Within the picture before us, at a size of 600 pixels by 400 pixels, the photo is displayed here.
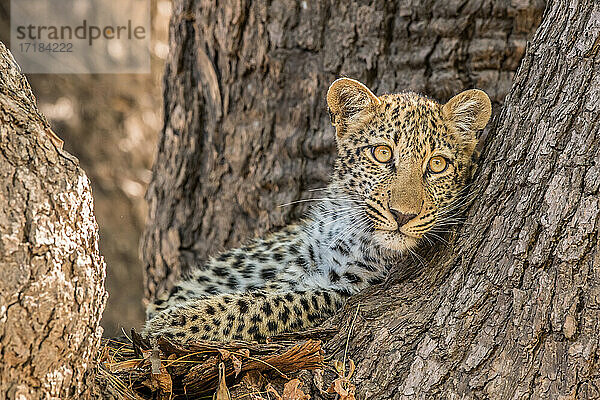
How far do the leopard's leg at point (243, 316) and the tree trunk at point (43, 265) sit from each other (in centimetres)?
115

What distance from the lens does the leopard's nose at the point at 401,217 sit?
4.12 metres

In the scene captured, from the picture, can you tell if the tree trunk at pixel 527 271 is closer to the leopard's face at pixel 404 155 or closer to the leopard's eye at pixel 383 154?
the leopard's face at pixel 404 155

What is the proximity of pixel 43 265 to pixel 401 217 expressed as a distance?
195 cm

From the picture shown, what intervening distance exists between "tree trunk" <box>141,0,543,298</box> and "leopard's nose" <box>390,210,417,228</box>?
1550 mm

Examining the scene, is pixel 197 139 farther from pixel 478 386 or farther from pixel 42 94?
pixel 42 94

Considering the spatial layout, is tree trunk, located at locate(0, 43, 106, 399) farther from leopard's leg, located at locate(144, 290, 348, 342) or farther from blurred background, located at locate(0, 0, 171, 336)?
blurred background, located at locate(0, 0, 171, 336)

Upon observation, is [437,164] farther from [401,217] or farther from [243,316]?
[243,316]

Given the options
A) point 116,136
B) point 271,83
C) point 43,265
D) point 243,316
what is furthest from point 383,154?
point 116,136

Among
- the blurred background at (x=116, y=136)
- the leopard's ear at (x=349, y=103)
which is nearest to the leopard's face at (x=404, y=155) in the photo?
the leopard's ear at (x=349, y=103)

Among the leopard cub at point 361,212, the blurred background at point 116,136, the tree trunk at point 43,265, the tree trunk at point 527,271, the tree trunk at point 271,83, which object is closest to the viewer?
the tree trunk at point 43,265

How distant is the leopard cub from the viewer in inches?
167

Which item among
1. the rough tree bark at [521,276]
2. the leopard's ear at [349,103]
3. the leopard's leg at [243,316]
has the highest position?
the leopard's ear at [349,103]

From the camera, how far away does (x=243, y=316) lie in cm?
430

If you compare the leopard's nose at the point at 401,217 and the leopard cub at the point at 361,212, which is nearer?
the leopard's nose at the point at 401,217
